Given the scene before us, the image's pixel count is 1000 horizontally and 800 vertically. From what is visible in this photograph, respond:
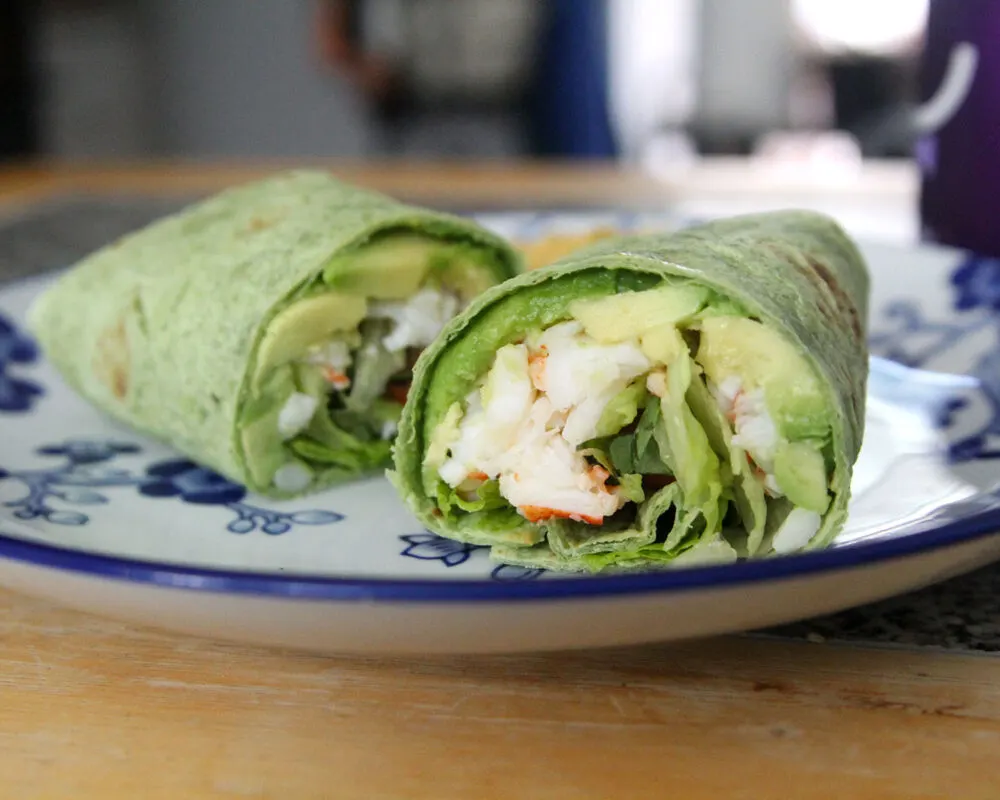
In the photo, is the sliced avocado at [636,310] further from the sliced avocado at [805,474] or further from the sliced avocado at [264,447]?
the sliced avocado at [264,447]

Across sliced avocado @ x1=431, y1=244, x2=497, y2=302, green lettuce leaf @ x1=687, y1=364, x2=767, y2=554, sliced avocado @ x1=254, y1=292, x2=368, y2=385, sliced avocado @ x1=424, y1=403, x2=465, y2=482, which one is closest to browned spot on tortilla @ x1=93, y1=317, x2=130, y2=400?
sliced avocado @ x1=254, y1=292, x2=368, y2=385

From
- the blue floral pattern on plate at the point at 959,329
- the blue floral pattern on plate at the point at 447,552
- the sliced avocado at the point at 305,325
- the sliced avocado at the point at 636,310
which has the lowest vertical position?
the blue floral pattern on plate at the point at 447,552

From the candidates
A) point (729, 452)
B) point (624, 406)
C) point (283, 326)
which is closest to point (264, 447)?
point (283, 326)

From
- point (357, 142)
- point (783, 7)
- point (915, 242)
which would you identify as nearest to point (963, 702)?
point (915, 242)

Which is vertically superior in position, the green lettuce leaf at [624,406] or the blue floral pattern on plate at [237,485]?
the green lettuce leaf at [624,406]

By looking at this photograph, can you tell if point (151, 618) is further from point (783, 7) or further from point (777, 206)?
point (783, 7)

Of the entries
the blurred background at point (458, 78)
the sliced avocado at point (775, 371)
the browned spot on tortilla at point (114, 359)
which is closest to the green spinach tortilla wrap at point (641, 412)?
the sliced avocado at point (775, 371)

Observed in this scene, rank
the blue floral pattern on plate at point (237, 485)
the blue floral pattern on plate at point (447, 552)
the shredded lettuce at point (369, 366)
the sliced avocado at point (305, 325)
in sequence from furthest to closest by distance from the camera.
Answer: the shredded lettuce at point (369, 366)
the sliced avocado at point (305, 325)
the blue floral pattern on plate at point (237, 485)
the blue floral pattern on plate at point (447, 552)
